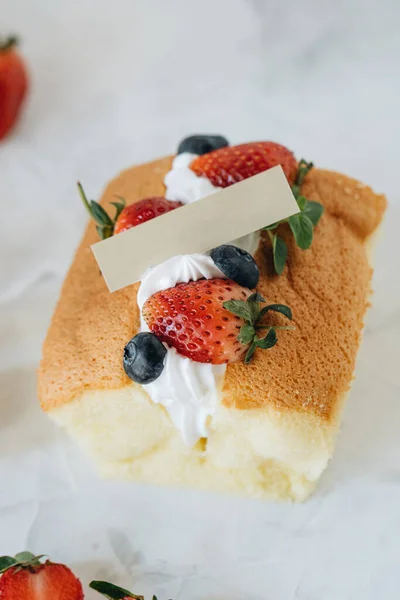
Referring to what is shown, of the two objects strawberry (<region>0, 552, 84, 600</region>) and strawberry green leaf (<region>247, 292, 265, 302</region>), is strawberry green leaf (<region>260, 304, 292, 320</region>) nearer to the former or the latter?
strawberry green leaf (<region>247, 292, 265, 302</region>)

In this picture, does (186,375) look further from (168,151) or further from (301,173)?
(168,151)

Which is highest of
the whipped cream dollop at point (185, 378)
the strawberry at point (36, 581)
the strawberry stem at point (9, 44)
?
the strawberry stem at point (9, 44)

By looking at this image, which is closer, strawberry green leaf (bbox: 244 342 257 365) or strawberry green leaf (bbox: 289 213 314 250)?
strawberry green leaf (bbox: 244 342 257 365)

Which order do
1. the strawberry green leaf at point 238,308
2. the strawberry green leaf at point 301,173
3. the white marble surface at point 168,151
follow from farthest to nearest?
the strawberry green leaf at point 301,173, the white marble surface at point 168,151, the strawberry green leaf at point 238,308

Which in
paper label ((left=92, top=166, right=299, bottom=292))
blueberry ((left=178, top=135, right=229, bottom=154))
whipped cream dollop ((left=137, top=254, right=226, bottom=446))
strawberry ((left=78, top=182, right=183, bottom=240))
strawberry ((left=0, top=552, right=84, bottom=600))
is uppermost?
blueberry ((left=178, top=135, right=229, bottom=154))

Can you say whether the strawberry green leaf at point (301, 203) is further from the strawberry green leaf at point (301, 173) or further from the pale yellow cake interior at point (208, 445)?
the pale yellow cake interior at point (208, 445)

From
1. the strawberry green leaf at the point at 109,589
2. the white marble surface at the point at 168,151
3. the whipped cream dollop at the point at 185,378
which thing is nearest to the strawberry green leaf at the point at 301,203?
the whipped cream dollop at the point at 185,378

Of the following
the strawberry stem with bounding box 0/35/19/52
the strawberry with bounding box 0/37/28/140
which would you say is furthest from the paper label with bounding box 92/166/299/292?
the strawberry stem with bounding box 0/35/19/52
